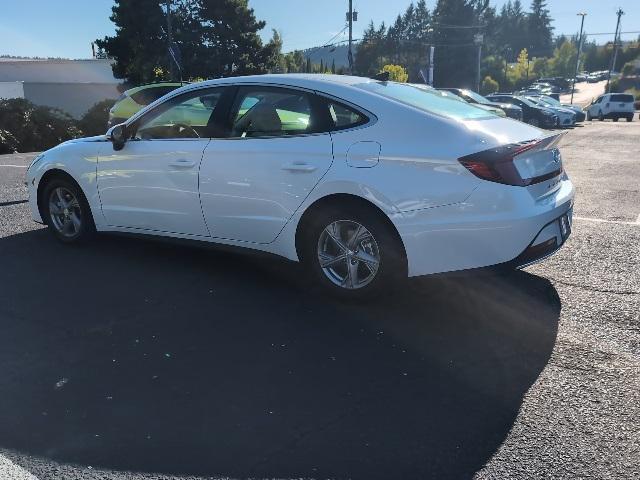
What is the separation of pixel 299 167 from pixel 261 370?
1532mm

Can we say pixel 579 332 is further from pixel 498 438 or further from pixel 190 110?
pixel 190 110

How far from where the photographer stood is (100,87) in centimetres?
2700

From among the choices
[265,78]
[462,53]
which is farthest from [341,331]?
[462,53]

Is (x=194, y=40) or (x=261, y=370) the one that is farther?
(x=194, y=40)

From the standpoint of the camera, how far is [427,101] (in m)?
4.40

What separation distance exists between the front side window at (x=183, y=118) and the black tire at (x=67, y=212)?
3.13 feet

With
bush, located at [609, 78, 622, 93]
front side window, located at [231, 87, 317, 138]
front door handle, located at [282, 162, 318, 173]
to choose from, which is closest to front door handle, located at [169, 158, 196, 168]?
front side window, located at [231, 87, 317, 138]

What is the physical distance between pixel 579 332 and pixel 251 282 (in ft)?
7.97

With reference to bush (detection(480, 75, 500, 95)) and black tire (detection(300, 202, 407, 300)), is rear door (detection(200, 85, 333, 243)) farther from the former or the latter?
bush (detection(480, 75, 500, 95))

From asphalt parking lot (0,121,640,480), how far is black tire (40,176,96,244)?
533mm

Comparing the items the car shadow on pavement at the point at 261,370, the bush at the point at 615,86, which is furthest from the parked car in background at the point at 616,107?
the bush at the point at 615,86

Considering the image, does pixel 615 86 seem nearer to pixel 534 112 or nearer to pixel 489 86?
pixel 489 86

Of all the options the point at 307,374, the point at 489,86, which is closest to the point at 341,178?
the point at 307,374

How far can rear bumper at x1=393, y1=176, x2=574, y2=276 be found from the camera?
367 centimetres
